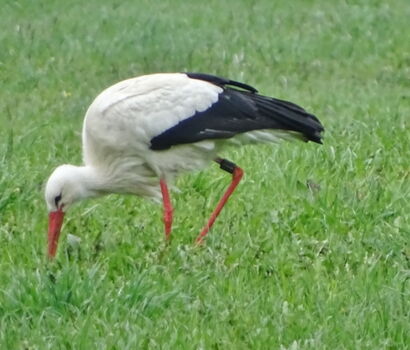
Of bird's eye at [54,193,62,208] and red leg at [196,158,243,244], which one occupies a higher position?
bird's eye at [54,193,62,208]

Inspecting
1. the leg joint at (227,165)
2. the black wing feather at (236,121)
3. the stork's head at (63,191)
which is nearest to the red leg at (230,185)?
the leg joint at (227,165)

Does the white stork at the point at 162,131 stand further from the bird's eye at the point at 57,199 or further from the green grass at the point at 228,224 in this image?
the green grass at the point at 228,224

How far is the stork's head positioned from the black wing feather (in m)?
0.44

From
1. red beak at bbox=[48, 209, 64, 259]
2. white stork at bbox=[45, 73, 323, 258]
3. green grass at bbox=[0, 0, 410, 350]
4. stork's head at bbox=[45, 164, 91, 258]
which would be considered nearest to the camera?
green grass at bbox=[0, 0, 410, 350]

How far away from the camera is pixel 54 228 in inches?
273

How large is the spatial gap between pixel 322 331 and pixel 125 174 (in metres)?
2.19

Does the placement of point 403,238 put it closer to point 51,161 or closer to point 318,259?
point 318,259

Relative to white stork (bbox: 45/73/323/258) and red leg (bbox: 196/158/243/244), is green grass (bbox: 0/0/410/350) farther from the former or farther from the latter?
white stork (bbox: 45/73/323/258)

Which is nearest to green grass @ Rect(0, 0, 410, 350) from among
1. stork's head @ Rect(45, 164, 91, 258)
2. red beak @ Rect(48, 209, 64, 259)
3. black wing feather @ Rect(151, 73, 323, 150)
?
red beak @ Rect(48, 209, 64, 259)

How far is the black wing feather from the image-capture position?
727cm

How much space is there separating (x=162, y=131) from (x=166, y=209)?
41 cm

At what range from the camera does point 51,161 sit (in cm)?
868

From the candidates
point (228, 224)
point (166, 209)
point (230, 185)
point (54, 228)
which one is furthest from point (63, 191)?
point (230, 185)

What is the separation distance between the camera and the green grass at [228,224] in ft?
18.4
